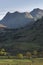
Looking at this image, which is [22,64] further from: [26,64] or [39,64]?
[39,64]

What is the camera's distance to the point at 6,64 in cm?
11969

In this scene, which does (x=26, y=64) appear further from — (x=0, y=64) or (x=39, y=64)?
(x=0, y=64)

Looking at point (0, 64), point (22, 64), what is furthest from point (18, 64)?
point (0, 64)

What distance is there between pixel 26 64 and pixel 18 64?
14.8ft

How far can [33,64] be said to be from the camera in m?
119

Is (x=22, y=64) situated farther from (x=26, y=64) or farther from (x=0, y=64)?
(x=0, y=64)

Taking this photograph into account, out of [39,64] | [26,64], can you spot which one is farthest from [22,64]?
[39,64]

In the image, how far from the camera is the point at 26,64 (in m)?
120

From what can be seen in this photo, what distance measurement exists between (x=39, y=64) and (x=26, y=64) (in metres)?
7.29

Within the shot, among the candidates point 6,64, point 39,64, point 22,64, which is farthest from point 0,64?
point 39,64

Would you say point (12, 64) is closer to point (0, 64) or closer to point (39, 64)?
point (0, 64)

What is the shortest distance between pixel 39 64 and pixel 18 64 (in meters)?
11.8

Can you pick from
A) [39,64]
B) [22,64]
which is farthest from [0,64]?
[39,64]

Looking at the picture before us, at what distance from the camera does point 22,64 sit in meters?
120
